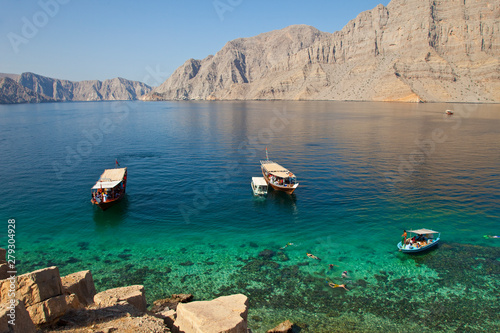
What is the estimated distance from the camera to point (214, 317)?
1200cm

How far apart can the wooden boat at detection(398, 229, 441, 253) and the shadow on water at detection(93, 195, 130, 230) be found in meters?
31.1

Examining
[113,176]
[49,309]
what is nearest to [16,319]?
[49,309]

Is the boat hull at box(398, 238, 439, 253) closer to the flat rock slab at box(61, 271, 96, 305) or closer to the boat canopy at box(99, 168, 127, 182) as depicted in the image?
the flat rock slab at box(61, 271, 96, 305)

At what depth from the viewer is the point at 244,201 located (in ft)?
136

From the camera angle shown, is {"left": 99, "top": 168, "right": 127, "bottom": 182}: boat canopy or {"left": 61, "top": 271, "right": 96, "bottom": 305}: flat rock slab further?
{"left": 99, "top": 168, "right": 127, "bottom": 182}: boat canopy

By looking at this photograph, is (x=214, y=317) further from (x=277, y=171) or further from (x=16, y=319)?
(x=277, y=171)

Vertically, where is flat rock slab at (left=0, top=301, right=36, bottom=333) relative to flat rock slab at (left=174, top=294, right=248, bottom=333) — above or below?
above

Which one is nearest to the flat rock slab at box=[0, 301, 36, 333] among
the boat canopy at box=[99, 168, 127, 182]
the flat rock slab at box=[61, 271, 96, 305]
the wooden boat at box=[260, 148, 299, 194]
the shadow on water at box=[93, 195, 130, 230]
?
the flat rock slab at box=[61, 271, 96, 305]

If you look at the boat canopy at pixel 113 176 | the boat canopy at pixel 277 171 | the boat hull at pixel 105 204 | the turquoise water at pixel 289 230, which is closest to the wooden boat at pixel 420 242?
the turquoise water at pixel 289 230

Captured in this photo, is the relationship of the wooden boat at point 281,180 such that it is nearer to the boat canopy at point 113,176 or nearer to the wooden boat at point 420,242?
the wooden boat at point 420,242

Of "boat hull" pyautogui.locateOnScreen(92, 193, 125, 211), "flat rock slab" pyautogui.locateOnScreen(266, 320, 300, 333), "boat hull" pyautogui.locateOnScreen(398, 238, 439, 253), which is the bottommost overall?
"flat rock slab" pyautogui.locateOnScreen(266, 320, 300, 333)

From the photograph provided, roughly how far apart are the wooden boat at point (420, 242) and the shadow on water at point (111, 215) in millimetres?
31062

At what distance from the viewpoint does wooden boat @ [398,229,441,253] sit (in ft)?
92.1

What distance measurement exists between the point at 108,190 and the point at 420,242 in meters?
36.9
